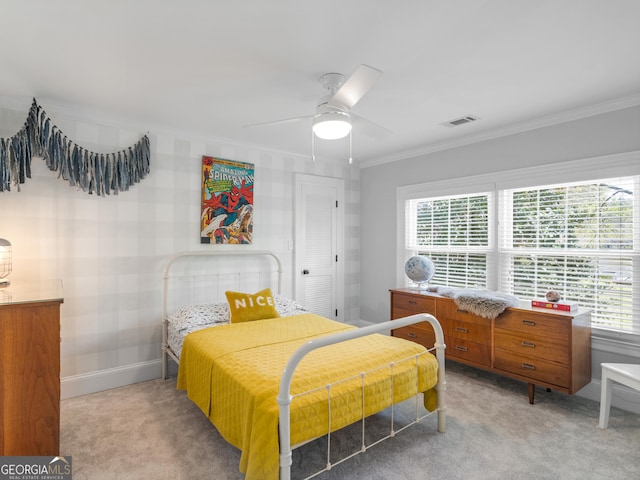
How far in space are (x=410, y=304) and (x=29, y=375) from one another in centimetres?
327

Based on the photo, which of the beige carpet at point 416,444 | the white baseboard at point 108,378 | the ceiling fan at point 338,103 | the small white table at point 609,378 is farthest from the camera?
the white baseboard at point 108,378

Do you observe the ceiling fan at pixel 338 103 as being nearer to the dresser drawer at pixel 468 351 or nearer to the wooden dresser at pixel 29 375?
the wooden dresser at pixel 29 375

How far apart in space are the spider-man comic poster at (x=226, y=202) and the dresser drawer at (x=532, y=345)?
2.78m

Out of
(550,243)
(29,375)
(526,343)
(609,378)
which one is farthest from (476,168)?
(29,375)

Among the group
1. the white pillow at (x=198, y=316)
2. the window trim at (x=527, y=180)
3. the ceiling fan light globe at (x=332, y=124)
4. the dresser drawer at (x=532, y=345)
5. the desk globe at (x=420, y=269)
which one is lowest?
the dresser drawer at (x=532, y=345)

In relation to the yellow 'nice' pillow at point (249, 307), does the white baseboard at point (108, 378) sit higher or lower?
lower

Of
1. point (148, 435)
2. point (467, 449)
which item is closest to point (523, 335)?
point (467, 449)

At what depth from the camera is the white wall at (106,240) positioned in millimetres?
2951

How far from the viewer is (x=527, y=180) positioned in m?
3.42

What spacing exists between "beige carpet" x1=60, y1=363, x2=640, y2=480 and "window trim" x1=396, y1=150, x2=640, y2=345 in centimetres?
89

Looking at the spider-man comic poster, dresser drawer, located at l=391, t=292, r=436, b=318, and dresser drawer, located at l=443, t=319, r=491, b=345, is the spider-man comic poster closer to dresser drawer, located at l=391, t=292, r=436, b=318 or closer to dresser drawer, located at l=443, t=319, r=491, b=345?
dresser drawer, located at l=391, t=292, r=436, b=318

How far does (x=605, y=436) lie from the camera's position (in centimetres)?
247

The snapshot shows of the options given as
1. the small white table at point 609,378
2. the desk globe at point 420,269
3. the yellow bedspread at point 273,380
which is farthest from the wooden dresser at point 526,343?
the yellow bedspread at point 273,380

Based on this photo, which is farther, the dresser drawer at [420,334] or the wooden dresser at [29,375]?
the dresser drawer at [420,334]
